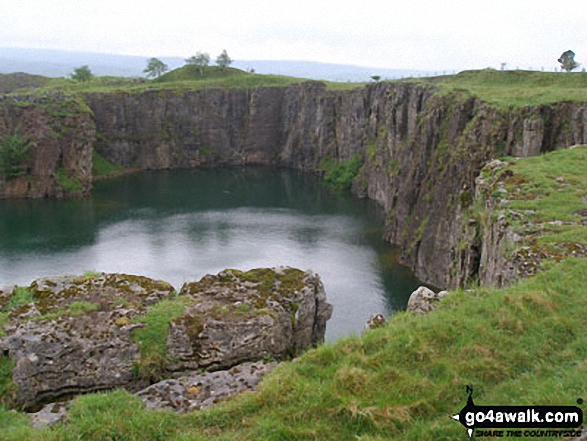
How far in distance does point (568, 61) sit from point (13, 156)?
314 ft

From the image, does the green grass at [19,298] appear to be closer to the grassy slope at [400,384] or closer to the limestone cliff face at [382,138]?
the grassy slope at [400,384]

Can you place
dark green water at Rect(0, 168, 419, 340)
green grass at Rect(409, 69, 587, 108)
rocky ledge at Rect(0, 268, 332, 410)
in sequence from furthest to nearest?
dark green water at Rect(0, 168, 419, 340) < green grass at Rect(409, 69, 587, 108) < rocky ledge at Rect(0, 268, 332, 410)

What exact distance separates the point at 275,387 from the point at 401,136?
257 feet

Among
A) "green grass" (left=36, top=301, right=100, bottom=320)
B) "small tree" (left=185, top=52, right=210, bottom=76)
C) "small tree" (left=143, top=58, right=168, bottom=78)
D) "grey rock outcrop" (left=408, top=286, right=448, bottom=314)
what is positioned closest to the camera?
"grey rock outcrop" (left=408, top=286, right=448, bottom=314)

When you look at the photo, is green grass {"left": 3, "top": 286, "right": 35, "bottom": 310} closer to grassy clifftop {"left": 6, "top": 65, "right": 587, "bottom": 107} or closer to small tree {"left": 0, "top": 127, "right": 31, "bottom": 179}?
→ grassy clifftop {"left": 6, "top": 65, "right": 587, "bottom": 107}

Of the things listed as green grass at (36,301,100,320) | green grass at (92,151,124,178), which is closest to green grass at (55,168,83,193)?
green grass at (92,151,124,178)

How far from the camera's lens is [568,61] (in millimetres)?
→ 97000

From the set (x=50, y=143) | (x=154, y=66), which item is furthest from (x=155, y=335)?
(x=154, y=66)

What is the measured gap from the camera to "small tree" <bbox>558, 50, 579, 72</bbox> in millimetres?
96881

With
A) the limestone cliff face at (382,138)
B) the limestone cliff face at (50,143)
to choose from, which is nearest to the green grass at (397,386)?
the limestone cliff face at (382,138)

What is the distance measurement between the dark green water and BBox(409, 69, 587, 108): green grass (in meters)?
20.6

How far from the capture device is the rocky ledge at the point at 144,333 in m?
16.6

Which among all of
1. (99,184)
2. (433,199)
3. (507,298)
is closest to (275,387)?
(507,298)

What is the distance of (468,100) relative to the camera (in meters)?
62.9
